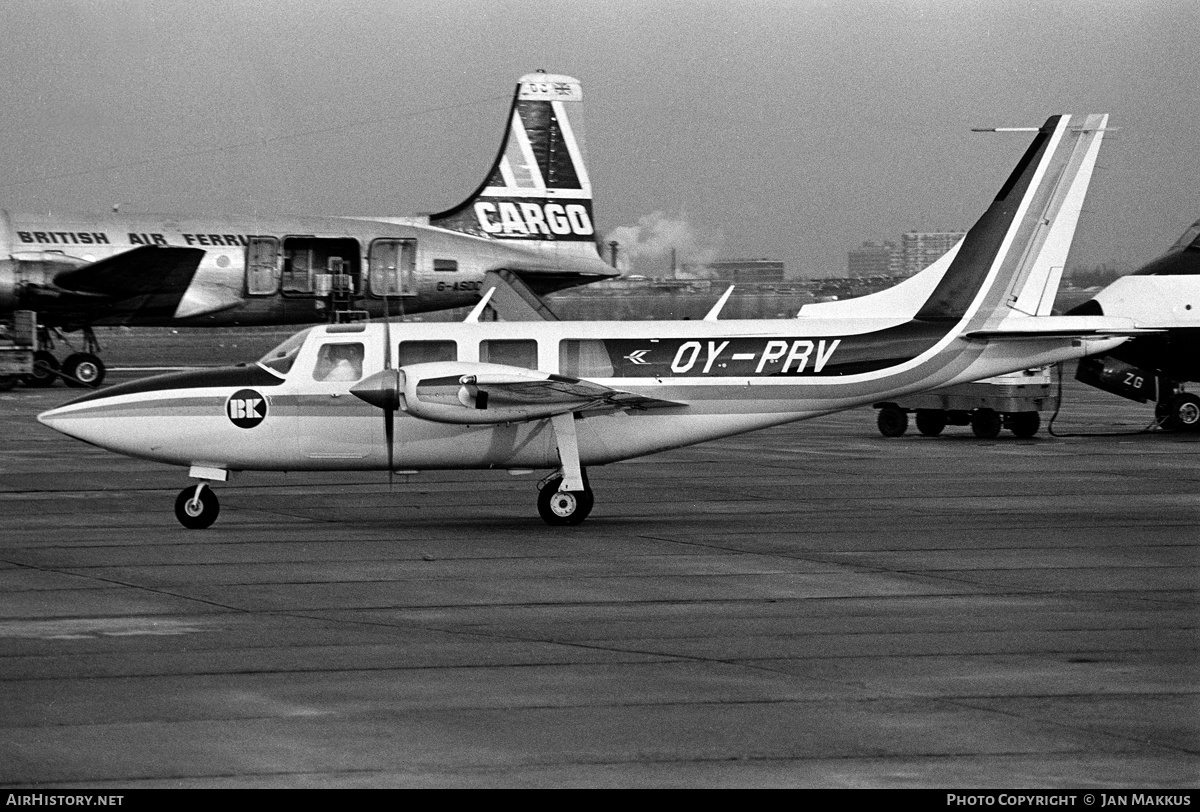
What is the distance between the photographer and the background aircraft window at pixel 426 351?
1738 cm

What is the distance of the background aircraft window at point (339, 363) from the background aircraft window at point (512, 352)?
1.36m

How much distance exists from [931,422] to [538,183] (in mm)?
21966

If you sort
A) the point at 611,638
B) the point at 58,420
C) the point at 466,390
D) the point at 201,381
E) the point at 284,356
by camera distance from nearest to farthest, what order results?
the point at 611,638 < the point at 466,390 < the point at 58,420 < the point at 201,381 < the point at 284,356

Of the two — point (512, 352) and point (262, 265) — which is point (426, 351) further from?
point (262, 265)

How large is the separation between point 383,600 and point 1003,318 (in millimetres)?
9041

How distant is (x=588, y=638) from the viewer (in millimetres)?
10930

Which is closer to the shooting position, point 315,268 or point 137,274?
point 137,274

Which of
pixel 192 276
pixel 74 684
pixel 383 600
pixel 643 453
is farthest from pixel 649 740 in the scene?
pixel 192 276

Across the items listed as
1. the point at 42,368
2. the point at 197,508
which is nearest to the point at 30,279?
the point at 42,368

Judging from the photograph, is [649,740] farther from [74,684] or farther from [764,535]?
[764,535]

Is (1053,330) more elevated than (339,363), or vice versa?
(1053,330)

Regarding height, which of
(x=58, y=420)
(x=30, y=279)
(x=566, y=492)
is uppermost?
(x=30, y=279)

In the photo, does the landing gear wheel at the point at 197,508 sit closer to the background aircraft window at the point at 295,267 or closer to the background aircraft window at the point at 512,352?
the background aircraft window at the point at 512,352

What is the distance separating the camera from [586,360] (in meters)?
17.5
